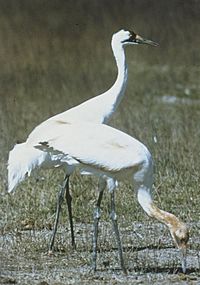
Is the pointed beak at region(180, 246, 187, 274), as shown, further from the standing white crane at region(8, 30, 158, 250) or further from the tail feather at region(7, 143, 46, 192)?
the tail feather at region(7, 143, 46, 192)

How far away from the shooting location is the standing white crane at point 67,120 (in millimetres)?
9007

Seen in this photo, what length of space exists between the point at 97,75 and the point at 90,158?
11.1 metres

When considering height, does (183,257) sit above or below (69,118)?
below

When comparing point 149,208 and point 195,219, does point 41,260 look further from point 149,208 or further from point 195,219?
point 195,219

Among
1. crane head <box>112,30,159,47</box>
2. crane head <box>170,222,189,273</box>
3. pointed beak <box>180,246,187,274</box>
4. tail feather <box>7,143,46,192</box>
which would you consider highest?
crane head <box>112,30,159,47</box>

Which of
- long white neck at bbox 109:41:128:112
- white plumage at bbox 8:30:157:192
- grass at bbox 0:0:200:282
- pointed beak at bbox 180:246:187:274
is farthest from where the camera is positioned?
grass at bbox 0:0:200:282

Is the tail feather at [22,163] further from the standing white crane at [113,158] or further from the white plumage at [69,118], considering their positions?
the standing white crane at [113,158]

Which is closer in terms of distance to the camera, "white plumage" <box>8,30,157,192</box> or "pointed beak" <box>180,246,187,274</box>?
"pointed beak" <box>180,246,187,274</box>

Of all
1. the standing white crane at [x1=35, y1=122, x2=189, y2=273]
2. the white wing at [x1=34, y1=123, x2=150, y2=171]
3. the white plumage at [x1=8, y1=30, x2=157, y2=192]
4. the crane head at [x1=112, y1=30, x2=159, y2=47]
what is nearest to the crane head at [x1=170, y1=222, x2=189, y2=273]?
the standing white crane at [x1=35, y1=122, x2=189, y2=273]

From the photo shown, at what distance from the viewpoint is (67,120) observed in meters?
9.20

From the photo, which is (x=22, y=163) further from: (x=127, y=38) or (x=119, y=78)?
(x=127, y=38)

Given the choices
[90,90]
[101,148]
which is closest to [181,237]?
[101,148]

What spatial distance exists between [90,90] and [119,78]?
784 cm

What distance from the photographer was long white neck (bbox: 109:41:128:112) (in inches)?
388
